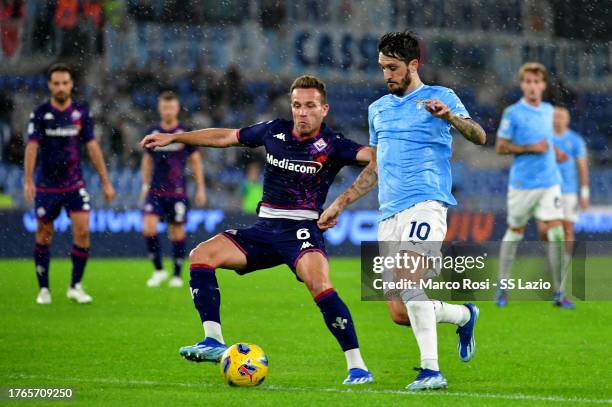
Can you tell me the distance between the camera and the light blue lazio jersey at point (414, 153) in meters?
7.14

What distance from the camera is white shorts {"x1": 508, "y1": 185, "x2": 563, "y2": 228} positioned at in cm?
1192

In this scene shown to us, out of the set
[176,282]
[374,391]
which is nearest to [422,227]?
[374,391]

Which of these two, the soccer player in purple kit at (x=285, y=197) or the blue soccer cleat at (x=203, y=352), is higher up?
the soccer player in purple kit at (x=285, y=197)

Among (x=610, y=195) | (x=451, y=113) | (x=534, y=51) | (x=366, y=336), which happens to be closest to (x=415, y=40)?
(x=451, y=113)

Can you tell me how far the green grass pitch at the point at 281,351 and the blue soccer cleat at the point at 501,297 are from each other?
0.10m

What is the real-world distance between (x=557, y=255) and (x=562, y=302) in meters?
0.48

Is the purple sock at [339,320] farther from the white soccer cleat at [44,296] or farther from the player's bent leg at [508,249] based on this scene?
the white soccer cleat at [44,296]

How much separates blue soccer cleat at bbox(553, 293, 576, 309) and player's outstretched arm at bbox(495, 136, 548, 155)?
4.89 feet

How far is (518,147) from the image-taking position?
470 inches

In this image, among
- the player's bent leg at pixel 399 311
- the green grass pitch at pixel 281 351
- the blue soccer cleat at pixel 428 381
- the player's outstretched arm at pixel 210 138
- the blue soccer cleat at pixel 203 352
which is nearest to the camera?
the green grass pitch at pixel 281 351

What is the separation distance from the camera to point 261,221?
24.8ft

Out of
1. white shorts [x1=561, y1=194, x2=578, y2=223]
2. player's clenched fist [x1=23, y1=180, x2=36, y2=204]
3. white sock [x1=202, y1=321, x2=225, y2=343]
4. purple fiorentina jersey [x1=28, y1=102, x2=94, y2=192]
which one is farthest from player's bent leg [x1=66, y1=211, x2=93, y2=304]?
white shorts [x1=561, y1=194, x2=578, y2=223]

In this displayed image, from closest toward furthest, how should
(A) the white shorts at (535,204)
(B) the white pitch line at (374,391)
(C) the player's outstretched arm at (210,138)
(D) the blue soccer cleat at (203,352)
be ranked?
(B) the white pitch line at (374,391) → (D) the blue soccer cleat at (203,352) → (C) the player's outstretched arm at (210,138) → (A) the white shorts at (535,204)

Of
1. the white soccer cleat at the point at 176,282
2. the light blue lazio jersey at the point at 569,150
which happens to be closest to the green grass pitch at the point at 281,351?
the white soccer cleat at the point at 176,282
